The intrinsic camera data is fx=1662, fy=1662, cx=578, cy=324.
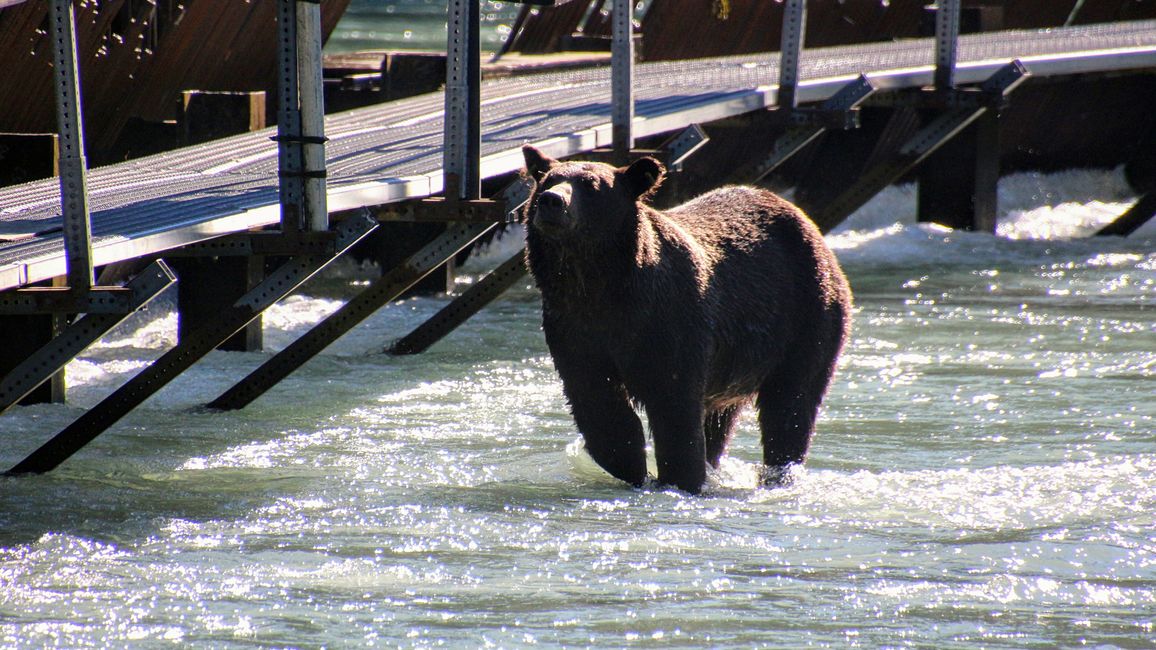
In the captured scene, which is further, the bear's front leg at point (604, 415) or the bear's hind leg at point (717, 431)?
the bear's hind leg at point (717, 431)

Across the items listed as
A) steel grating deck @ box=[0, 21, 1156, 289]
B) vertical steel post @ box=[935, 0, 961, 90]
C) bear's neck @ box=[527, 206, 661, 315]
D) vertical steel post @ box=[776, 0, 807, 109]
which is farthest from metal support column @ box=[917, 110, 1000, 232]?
bear's neck @ box=[527, 206, 661, 315]

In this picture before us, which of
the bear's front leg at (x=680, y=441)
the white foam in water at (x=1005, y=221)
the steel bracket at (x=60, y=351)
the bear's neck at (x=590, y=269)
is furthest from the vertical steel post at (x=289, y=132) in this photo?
the white foam in water at (x=1005, y=221)

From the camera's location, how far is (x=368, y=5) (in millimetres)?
78688

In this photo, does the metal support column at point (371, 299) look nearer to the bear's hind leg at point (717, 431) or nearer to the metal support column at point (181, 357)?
the metal support column at point (181, 357)

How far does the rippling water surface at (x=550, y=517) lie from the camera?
5.46 m

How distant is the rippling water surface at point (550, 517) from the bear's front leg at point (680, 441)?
119 millimetres

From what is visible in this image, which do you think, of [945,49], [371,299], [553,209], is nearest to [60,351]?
[553,209]

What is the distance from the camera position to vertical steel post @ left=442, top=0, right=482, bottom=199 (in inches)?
332

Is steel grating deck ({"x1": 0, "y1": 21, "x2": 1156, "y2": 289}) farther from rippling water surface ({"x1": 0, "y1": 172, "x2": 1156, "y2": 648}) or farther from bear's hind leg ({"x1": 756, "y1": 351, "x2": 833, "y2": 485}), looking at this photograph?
bear's hind leg ({"x1": 756, "y1": 351, "x2": 833, "y2": 485})

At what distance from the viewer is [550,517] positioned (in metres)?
6.84

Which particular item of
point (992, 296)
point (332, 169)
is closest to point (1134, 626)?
point (332, 169)

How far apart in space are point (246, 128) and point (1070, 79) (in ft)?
29.8

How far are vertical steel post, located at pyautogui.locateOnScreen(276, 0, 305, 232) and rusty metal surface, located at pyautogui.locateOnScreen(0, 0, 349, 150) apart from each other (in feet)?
14.5

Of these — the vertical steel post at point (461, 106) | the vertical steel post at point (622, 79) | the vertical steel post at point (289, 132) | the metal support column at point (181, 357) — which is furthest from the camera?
the vertical steel post at point (622, 79)
